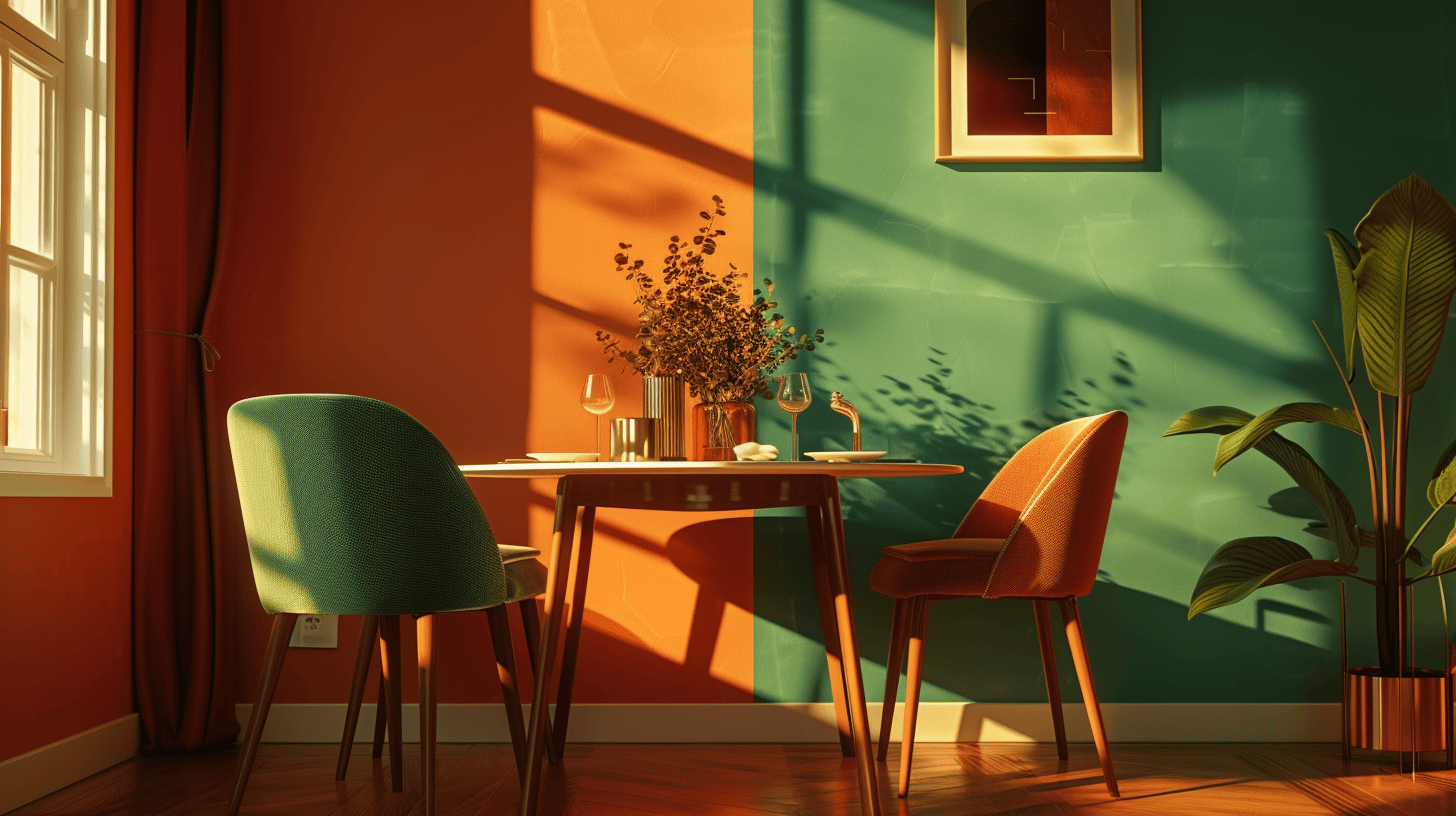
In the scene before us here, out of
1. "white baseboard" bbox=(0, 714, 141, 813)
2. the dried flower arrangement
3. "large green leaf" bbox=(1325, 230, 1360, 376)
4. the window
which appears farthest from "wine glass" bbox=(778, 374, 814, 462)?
"white baseboard" bbox=(0, 714, 141, 813)

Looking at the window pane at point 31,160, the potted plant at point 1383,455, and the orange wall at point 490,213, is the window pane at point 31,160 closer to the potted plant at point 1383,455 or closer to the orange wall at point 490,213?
the orange wall at point 490,213

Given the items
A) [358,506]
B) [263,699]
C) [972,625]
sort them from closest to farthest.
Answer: [358,506]
[263,699]
[972,625]

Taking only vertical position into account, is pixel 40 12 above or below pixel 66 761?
above

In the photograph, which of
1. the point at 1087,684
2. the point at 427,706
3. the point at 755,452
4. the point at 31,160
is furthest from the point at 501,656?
the point at 31,160

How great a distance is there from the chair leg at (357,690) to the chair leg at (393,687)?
0.12 meters

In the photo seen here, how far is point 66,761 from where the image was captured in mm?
2303

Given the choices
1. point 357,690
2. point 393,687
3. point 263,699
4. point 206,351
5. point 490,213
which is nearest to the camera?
point 263,699

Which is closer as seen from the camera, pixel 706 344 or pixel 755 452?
pixel 755 452

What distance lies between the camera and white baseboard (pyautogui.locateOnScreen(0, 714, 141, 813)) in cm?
213

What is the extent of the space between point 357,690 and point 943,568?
4.68ft

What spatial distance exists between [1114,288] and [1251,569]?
2.80 ft

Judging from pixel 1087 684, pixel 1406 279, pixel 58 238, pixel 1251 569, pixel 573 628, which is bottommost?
pixel 1087 684

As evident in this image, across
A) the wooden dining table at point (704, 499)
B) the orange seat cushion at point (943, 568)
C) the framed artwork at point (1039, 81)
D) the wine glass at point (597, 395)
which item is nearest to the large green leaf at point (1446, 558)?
the orange seat cushion at point (943, 568)

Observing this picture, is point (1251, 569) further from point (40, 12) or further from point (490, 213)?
point (40, 12)
